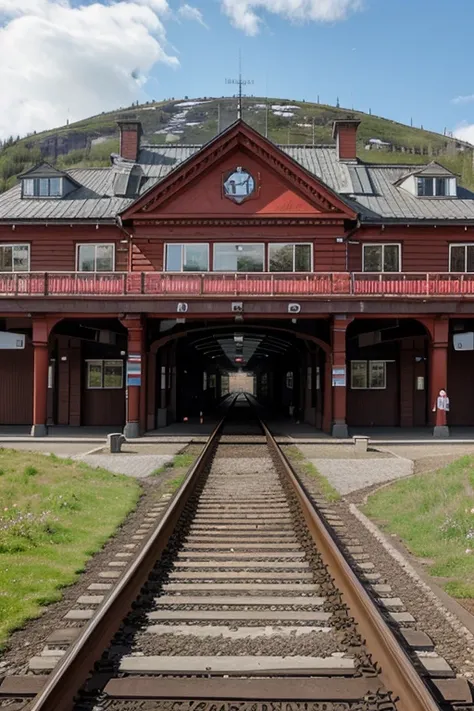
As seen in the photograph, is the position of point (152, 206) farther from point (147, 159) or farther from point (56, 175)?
point (147, 159)

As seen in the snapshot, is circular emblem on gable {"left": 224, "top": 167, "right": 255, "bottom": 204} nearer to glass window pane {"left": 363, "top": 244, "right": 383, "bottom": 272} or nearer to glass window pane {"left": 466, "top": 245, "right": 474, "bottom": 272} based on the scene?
glass window pane {"left": 363, "top": 244, "right": 383, "bottom": 272}

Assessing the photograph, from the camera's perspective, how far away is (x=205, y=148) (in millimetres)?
26172

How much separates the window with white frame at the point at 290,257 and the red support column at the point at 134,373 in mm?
6409

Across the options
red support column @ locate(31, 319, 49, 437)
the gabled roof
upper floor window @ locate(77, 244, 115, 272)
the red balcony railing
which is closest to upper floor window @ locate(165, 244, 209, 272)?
the gabled roof

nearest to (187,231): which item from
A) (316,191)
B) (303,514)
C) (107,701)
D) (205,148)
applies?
(205,148)

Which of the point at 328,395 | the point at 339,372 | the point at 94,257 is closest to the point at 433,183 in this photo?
the point at 328,395

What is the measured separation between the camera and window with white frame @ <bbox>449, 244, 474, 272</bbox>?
92.4 ft

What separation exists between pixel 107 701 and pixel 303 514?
573 centimetres

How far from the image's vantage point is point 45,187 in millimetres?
30484

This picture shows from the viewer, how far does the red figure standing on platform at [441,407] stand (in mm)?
23047

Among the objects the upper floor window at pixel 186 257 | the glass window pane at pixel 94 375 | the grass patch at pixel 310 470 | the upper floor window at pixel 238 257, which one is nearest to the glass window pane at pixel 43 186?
the upper floor window at pixel 186 257

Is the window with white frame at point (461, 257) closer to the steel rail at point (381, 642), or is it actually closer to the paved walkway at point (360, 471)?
the paved walkway at point (360, 471)

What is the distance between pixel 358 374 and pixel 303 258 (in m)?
5.73

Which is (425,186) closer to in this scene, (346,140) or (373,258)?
(373,258)
